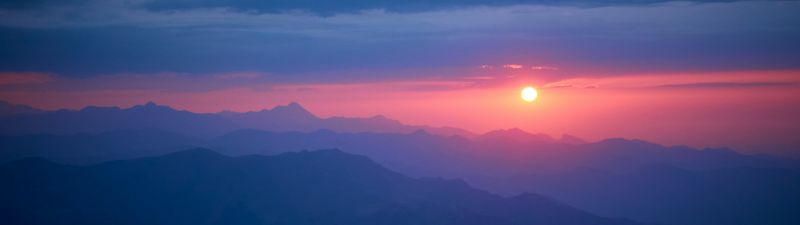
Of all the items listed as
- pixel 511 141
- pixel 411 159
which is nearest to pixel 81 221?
pixel 411 159

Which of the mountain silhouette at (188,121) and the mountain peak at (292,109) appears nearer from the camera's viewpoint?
the mountain silhouette at (188,121)

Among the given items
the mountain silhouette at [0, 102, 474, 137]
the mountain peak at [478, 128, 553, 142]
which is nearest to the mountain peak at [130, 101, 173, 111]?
the mountain silhouette at [0, 102, 474, 137]

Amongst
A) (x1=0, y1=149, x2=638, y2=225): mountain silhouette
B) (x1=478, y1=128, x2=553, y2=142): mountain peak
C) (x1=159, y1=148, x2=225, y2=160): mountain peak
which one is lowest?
(x1=0, y1=149, x2=638, y2=225): mountain silhouette

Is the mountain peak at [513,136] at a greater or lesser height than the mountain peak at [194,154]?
greater

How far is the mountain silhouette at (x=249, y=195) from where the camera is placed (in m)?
55.3

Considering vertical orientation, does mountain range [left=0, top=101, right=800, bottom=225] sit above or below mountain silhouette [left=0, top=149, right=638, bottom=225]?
above

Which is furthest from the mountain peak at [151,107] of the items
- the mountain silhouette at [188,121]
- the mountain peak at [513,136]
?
the mountain peak at [513,136]

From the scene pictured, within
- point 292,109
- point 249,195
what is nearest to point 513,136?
point 292,109

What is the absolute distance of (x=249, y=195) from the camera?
2554 inches

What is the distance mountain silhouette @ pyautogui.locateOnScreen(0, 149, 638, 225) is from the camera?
55312 millimetres

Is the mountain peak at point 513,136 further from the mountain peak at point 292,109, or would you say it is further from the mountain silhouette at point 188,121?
the mountain peak at point 292,109

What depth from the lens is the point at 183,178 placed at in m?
64.4

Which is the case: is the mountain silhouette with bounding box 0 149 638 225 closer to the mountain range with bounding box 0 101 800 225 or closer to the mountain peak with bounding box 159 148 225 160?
the mountain peak with bounding box 159 148 225 160

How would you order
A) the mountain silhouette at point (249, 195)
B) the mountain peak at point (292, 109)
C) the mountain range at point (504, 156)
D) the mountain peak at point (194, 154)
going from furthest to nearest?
the mountain peak at point (292, 109) → the mountain range at point (504, 156) → the mountain peak at point (194, 154) → the mountain silhouette at point (249, 195)
